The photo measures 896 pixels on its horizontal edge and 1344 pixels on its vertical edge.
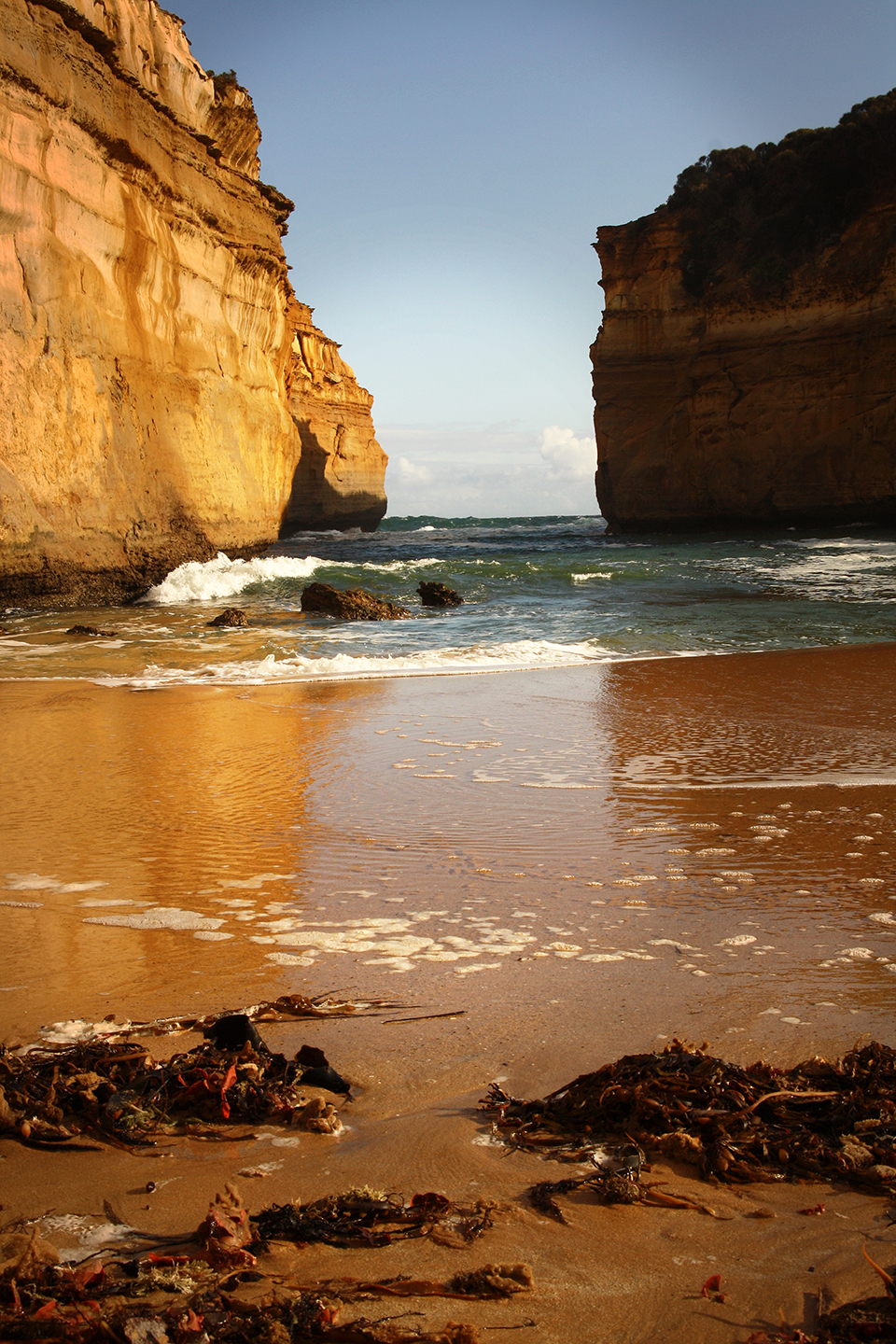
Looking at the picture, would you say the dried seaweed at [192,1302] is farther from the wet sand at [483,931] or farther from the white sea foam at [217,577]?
the white sea foam at [217,577]

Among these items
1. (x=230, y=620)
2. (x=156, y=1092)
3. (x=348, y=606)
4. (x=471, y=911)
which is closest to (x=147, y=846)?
(x=471, y=911)


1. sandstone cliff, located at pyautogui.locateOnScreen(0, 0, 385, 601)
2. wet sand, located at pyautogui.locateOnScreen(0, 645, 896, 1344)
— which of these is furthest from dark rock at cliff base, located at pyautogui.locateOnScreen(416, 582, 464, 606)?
wet sand, located at pyautogui.locateOnScreen(0, 645, 896, 1344)

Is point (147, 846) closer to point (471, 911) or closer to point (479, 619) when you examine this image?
point (471, 911)

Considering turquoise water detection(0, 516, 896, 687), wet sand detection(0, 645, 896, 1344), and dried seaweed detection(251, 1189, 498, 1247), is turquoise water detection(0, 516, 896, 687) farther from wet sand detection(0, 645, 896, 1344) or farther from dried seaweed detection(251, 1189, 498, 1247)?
dried seaweed detection(251, 1189, 498, 1247)

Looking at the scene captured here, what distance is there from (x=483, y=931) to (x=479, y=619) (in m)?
11.7

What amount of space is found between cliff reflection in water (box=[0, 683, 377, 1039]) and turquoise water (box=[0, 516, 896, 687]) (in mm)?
2707

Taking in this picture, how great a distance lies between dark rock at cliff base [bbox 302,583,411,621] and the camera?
14.5 metres

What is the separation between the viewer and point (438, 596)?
54.2 ft

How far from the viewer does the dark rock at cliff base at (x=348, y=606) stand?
Result: 1449 centimetres

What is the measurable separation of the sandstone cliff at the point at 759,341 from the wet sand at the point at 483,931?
89.4 ft

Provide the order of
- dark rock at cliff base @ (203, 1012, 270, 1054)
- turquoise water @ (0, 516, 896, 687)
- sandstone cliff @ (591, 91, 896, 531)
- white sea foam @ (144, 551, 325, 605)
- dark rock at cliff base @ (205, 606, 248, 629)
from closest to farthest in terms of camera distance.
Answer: dark rock at cliff base @ (203, 1012, 270, 1054), turquoise water @ (0, 516, 896, 687), dark rock at cliff base @ (205, 606, 248, 629), white sea foam @ (144, 551, 325, 605), sandstone cliff @ (591, 91, 896, 531)

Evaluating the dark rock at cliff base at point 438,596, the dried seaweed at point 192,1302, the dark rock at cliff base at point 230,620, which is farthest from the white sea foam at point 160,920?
the dark rock at cliff base at point 438,596

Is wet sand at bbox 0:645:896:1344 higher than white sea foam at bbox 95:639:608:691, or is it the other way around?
white sea foam at bbox 95:639:608:691

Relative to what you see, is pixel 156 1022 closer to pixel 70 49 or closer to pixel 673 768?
pixel 673 768
